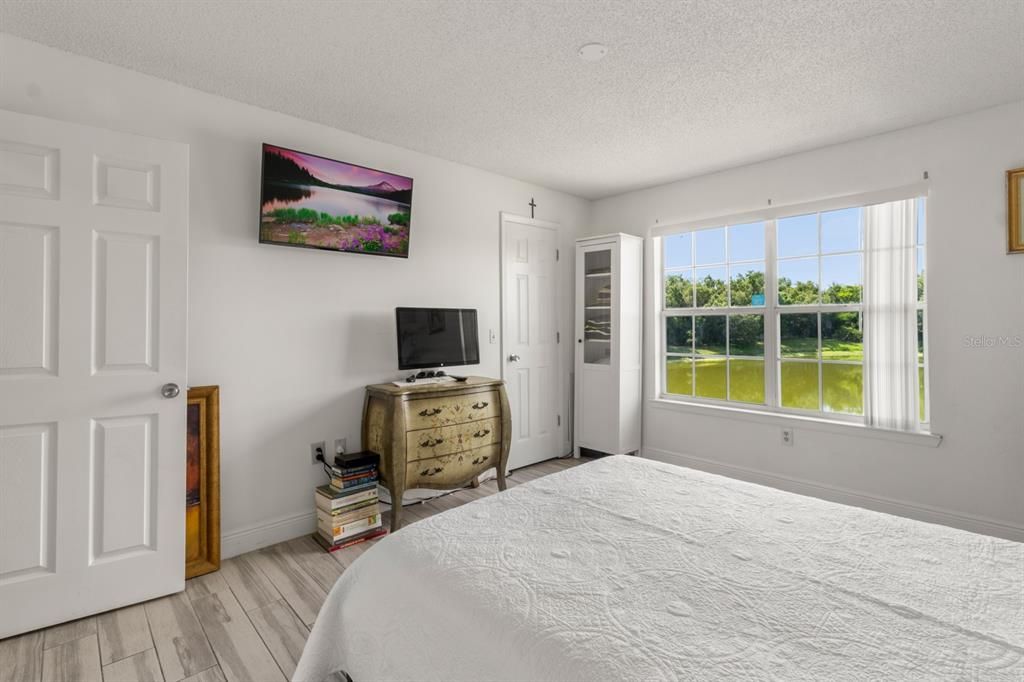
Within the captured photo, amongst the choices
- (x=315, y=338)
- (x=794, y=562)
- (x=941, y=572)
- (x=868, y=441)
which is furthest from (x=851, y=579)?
(x=315, y=338)

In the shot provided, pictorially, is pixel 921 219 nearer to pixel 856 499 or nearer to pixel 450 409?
pixel 856 499

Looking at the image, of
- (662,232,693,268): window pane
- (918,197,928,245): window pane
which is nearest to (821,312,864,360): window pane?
(918,197,928,245): window pane

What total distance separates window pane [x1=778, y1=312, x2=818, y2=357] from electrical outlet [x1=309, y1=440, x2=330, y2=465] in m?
3.38

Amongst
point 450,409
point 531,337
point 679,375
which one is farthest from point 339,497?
point 679,375

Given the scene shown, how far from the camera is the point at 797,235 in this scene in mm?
3693

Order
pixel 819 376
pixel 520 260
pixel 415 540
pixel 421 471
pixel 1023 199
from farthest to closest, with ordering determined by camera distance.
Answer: pixel 520 260 → pixel 819 376 → pixel 421 471 → pixel 1023 199 → pixel 415 540

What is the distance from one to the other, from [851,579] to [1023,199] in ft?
9.48

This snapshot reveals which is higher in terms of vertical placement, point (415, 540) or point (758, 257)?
point (758, 257)

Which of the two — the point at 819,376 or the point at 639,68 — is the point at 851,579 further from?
the point at 819,376

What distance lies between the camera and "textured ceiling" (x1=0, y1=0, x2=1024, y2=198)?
1987 millimetres

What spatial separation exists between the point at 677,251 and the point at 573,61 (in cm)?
243

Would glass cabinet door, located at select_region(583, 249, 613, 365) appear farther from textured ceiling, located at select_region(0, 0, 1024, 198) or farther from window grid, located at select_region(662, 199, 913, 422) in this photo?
textured ceiling, located at select_region(0, 0, 1024, 198)

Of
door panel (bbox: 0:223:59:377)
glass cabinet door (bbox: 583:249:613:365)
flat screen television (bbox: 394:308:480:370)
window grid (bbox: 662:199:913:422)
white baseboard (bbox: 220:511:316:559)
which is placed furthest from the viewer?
glass cabinet door (bbox: 583:249:613:365)

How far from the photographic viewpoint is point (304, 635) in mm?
2006
